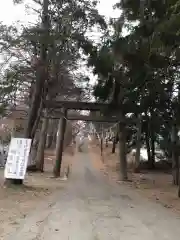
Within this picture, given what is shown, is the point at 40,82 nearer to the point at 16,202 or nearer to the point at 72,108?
the point at 16,202

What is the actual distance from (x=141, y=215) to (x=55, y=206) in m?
2.58

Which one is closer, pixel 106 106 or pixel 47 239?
pixel 47 239

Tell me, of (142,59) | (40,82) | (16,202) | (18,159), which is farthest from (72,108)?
(16,202)

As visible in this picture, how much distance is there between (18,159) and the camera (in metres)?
15.7

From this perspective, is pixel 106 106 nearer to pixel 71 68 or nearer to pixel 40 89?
pixel 71 68

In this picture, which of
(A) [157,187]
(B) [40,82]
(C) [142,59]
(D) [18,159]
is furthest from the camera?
(A) [157,187]

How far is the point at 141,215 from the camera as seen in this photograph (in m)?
9.99

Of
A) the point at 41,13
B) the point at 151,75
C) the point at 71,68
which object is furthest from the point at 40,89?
the point at 151,75

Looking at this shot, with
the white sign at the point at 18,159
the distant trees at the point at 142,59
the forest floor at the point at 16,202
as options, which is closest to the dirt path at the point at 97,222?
the forest floor at the point at 16,202

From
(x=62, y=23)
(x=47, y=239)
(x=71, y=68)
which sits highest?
(x=62, y=23)

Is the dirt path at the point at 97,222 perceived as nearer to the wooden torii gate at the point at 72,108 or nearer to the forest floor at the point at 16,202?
the forest floor at the point at 16,202

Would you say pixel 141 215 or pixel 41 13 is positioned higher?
pixel 41 13

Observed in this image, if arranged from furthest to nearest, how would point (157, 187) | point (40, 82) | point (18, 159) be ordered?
point (157, 187), point (40, 82), point (18, 159)

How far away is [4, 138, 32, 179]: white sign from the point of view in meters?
15.6
